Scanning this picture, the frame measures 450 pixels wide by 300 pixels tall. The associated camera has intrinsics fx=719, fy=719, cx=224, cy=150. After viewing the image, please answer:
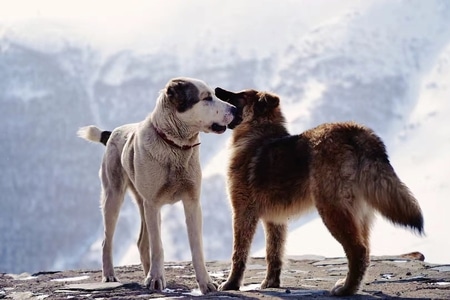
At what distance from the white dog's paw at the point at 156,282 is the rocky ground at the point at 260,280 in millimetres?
→ 75

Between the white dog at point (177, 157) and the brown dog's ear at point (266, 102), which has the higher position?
the brown dog's ear at point (266, 102)

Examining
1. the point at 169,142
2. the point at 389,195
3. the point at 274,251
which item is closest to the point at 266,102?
the point at 169,142

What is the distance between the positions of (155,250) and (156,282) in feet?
0.93

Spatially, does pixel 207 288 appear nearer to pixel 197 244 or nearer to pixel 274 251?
pixel 197 244

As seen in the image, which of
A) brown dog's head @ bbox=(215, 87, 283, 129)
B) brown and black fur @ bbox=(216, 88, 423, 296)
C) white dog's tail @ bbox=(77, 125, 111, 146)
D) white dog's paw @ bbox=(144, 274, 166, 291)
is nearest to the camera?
brown and black fur @ bbox=(216, 88, 423, 296)

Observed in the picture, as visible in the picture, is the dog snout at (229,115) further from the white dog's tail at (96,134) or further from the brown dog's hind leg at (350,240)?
the white dog's tail at (96,134)

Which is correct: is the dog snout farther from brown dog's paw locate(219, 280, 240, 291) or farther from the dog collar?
brown dog's paw locate(219, 280, 240, 291)

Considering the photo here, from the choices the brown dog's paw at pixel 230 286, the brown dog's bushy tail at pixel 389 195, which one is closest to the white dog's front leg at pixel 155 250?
the brown dog's paw at pixel 230 286

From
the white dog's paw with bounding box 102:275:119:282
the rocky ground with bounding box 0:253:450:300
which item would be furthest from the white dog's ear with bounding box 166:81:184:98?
the white dog's paw with bounding box 102:275:119:282

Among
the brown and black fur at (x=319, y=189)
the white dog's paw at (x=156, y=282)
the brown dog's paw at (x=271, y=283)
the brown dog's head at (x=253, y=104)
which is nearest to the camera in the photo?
the brown and black fur at (x=319, y=189)

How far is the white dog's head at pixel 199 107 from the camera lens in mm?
6254

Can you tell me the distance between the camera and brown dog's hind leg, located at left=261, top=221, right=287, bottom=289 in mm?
6828

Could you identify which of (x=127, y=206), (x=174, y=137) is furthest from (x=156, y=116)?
(x=127, y=206)

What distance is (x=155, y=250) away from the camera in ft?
21.0
